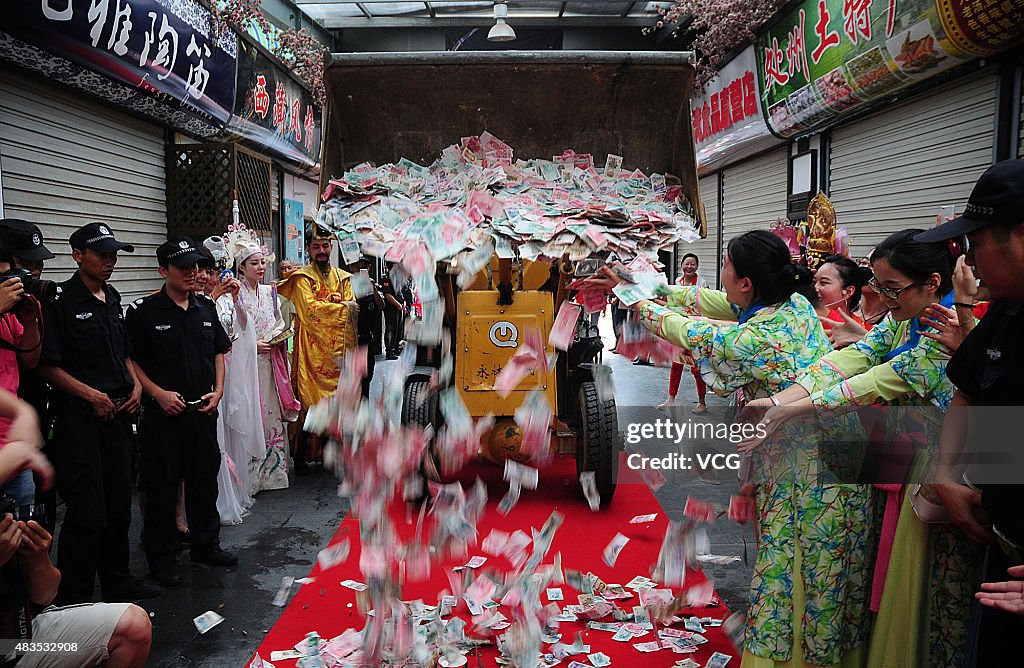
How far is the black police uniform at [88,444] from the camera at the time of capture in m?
3.18

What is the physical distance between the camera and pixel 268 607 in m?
3.39

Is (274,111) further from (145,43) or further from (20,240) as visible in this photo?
(20,240)

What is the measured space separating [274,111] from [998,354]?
9.88 meters

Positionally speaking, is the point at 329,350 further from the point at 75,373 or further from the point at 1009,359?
the point at 1009,359

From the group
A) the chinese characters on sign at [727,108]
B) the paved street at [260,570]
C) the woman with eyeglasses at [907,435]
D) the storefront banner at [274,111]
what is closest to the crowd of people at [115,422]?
the paved street at [260,570]

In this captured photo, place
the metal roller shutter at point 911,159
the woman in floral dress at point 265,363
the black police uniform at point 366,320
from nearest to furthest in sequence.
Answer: the woman in floral dress at point 265,363, the black police uniform at point 366,320, the metal roller shutter at point 911,159

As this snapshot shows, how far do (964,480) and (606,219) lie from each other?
6.29 ft

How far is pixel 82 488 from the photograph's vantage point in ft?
10.5

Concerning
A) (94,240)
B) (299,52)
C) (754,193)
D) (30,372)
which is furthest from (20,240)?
(754,193)

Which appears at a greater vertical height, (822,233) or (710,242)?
(710,242)

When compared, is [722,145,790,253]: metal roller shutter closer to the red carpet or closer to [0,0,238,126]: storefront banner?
the red carpet

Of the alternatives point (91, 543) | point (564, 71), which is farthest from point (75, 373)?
point (564, 71)

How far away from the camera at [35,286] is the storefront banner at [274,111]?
6.07 m

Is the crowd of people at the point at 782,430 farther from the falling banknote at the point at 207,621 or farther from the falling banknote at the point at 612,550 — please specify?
the falling banknote at the point at 612,550
